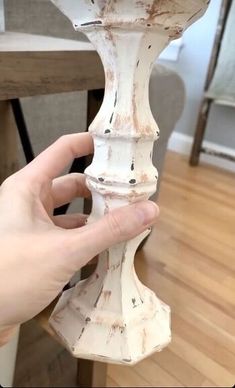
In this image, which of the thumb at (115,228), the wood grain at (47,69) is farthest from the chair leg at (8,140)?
the thumb at (115,228)

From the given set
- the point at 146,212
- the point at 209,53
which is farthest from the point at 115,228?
the point at 209,53

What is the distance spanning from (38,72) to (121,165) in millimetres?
154

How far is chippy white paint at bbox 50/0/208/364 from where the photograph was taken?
0.78 ft

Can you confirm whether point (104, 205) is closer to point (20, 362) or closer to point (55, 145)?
point (55, 145)

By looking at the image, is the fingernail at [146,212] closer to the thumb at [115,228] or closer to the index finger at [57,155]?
the thumb at [115,228]

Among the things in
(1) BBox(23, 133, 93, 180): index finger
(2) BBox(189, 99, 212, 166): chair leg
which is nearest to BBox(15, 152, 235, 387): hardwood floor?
(2) BBox(189, 99, 212, 166): chair leg

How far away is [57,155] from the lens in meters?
0.35

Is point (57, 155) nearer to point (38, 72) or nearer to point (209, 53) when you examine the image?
point (38, 72)

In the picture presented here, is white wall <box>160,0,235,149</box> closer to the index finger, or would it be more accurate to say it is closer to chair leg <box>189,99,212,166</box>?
chair leg <box>189,99,212,166</box>

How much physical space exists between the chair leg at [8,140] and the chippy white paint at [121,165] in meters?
0.19

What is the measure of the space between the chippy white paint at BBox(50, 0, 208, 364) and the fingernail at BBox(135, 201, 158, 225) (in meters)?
0.01

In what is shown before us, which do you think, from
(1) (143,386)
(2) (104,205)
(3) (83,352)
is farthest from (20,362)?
(2) (104,205)

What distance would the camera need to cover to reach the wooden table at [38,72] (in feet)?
1.12

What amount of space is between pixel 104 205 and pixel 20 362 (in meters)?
0.51
